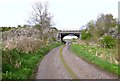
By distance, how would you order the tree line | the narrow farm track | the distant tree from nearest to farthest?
the narrow farm track < the tree line < the distant tree

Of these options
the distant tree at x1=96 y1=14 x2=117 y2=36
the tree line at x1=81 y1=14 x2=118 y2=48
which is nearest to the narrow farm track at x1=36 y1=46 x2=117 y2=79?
the tree line at x1=81 y1=14 x2=118 y2=48

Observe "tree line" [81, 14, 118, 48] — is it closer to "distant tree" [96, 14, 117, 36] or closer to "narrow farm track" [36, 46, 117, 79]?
"distant tree" [96, 14, 117, 36]

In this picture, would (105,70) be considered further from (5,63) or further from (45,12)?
(45,12)

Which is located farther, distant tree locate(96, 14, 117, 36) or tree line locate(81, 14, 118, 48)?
distant tree locate(96, 14, 117, 36)

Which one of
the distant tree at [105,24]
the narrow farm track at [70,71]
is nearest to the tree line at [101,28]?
the distant tree at [105,24]

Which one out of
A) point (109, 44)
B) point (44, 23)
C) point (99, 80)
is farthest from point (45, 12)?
point (99, 80)

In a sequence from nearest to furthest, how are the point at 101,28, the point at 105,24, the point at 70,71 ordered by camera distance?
the point at 70,71, the point at 101,28, the point at 105,24

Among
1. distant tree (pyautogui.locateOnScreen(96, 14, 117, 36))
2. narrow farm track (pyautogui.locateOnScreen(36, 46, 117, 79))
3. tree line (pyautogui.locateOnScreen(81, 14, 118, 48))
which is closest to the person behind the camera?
narrow farm track (pyautogui.locateOnScreen(36, 46, 117, 79))

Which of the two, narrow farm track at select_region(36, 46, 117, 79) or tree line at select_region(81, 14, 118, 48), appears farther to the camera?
tree line at select_region(81, 14, 118, 48)

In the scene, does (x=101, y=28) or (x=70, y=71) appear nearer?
(x=70, y=71)

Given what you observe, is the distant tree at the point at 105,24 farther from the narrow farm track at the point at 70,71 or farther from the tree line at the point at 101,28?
the narrow farm track at the point at 70,71

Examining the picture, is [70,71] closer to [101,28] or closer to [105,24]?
[101,28]

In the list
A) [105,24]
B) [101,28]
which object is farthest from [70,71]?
[105,24]

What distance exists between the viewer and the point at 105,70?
1861cm
